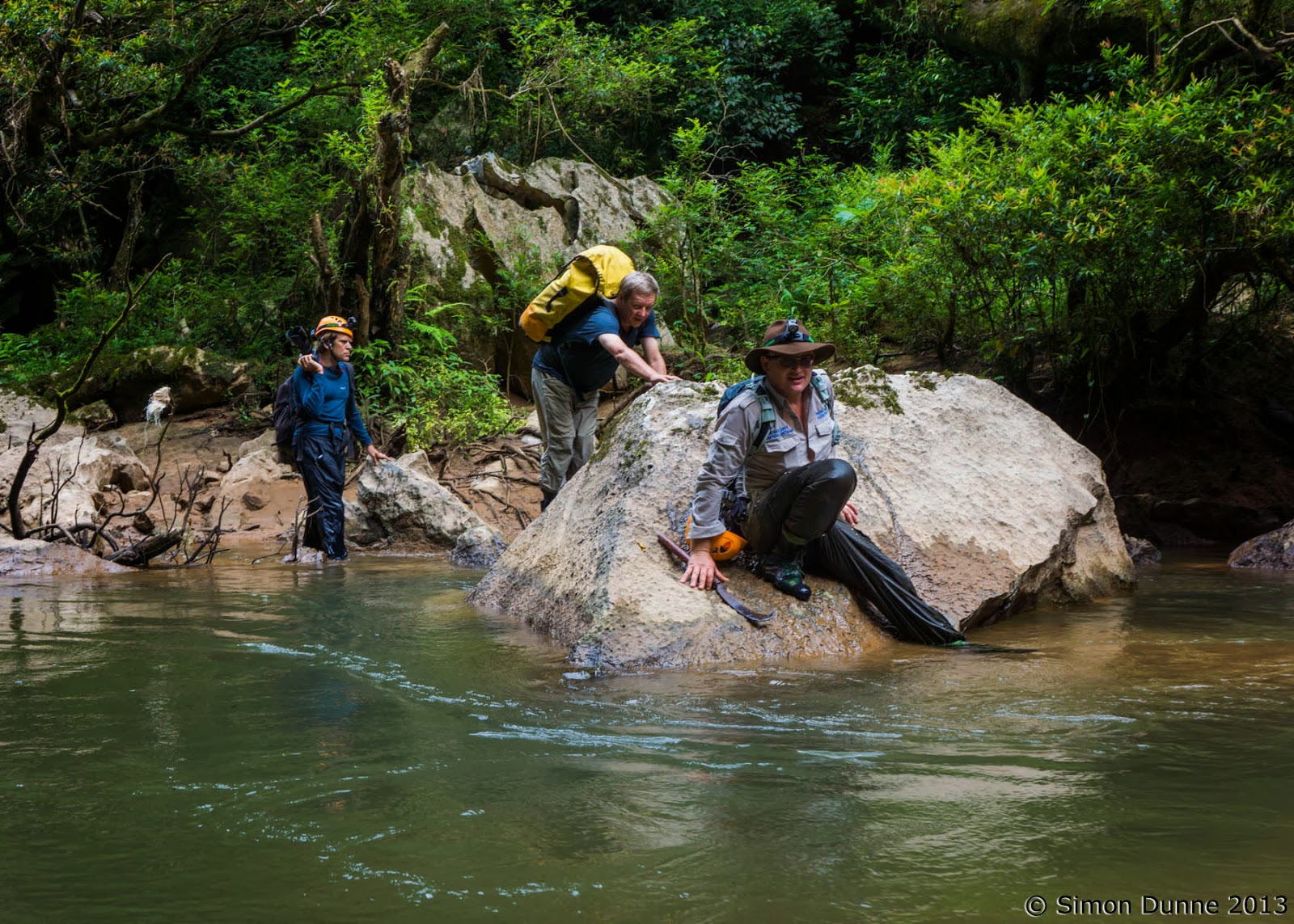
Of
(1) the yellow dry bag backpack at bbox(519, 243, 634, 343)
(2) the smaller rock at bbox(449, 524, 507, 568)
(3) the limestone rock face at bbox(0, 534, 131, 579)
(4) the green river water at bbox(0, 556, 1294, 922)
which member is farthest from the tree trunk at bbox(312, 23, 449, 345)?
(4) the green river water at bbox(0, 556, 1294, 922)

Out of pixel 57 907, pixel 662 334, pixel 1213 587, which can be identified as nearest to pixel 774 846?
pixel 57 907

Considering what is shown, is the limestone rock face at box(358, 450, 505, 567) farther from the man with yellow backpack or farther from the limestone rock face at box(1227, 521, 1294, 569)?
the limestone rock face at box(1227, 521, 1294, 569)

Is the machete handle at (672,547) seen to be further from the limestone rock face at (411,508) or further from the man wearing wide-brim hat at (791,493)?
the limestone rock face at (411,508)

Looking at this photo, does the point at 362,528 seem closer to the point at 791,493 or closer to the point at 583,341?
the point at 583,341

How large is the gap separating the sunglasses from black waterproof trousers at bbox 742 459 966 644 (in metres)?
0.46

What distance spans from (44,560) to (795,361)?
5.96m

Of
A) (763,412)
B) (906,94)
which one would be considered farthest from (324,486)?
(906,94)

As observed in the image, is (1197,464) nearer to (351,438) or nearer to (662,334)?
(662,334)

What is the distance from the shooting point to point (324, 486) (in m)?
8.57

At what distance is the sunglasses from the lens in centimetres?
477

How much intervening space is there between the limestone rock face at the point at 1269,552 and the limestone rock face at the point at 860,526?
200cm

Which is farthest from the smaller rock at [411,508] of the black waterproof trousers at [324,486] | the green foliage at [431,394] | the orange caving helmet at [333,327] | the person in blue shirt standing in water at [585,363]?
the person in blue shirt standing in water at [585,363]

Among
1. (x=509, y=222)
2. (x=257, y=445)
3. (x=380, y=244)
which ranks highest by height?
(x=509, y=222)

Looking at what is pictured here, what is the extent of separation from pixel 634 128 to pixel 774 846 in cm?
1598
